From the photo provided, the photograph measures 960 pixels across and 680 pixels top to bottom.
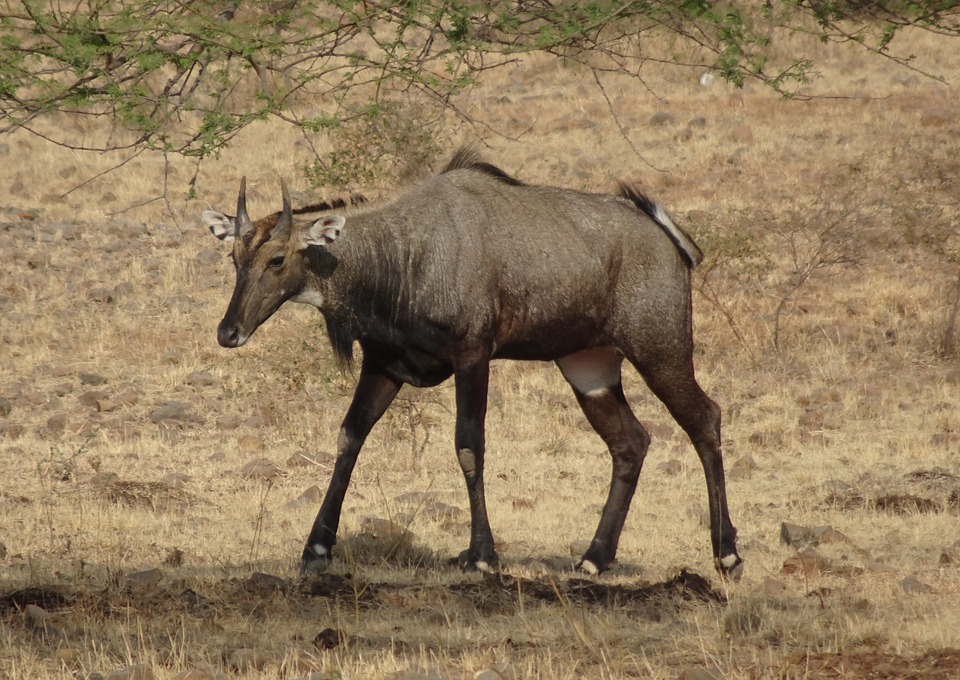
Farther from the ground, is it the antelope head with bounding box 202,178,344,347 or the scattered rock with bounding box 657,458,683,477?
the antelope head with bounding box 202,178,344,347

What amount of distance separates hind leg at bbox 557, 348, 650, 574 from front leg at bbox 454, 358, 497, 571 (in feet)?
2.77

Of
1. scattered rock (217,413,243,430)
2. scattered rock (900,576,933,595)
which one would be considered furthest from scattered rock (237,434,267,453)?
scattered rock (900,576,933,595)

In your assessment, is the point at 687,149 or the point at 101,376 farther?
the point at 687,149

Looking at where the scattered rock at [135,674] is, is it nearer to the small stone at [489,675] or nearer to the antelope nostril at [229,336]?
the small stone at [489,675]

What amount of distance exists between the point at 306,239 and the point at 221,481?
3.47 metres

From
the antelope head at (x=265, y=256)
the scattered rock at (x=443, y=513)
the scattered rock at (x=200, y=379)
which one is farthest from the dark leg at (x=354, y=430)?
the scattered rock at (x=200, y=379)

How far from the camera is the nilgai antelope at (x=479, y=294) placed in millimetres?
Result: 7980

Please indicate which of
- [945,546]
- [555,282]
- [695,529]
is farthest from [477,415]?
[945,546]

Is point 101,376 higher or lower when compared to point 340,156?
lower

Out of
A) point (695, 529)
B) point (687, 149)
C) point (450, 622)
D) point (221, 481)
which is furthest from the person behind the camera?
point (687, 149)

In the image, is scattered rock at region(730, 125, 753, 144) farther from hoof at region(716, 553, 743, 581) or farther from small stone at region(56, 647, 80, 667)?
small stone at region(56, 647, 80, 667)

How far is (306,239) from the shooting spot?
25.7 feet

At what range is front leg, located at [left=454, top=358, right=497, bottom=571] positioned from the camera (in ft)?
26.3

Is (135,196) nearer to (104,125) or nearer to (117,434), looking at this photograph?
(104,125)
